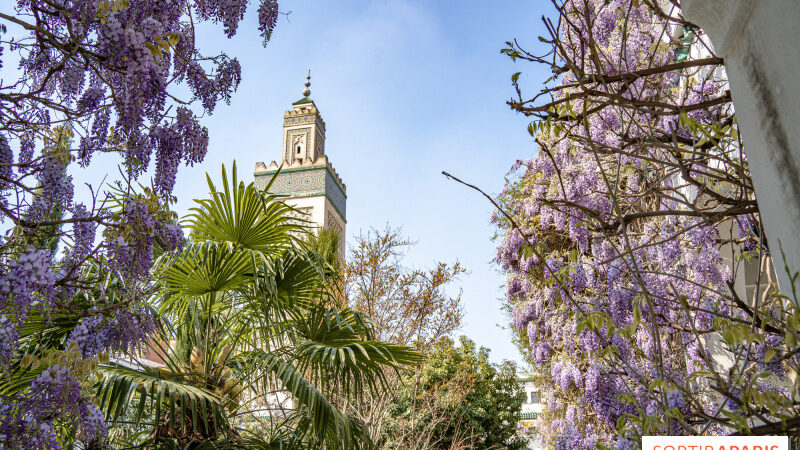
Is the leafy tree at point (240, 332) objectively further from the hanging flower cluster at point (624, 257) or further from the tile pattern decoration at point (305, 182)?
the tile pattern decoration at point (305, 182)

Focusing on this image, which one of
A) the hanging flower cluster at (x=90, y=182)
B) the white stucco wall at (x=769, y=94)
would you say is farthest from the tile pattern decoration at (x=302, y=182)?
the white stucco wall at (x=769, y=94)

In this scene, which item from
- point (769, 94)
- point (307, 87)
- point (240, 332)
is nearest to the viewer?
point (769, 94)

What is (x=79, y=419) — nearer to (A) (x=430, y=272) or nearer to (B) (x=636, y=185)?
(B) (x=636, y=185)

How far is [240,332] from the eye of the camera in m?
3.72

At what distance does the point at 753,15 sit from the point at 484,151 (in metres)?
3.85

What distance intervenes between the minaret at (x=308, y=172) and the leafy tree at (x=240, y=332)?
13235mm

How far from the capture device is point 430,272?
7.58 meters

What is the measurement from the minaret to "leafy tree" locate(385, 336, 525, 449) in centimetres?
837

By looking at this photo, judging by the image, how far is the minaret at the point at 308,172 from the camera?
17922 mm

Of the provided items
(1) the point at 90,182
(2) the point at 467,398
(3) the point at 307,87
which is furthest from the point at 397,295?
(3) the point at 307,87

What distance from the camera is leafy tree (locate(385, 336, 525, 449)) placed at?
8617 millimetres

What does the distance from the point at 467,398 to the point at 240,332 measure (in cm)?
642

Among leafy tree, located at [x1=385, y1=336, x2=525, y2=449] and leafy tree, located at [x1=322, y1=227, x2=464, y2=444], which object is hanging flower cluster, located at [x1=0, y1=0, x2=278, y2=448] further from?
leafy tree, located at [x1=385, y1=336, x2=525, y2=449]

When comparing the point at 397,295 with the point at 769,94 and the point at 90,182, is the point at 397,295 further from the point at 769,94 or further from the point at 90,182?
the point at 769,94
